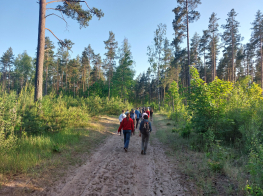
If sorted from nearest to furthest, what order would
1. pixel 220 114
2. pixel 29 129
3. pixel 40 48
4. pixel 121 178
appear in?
pixel 121 178 < pixel 29 129 < pixel 220 114 < pixel 40 48

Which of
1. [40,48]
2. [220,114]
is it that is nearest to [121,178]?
[220,114]

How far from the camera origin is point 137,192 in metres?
3.59

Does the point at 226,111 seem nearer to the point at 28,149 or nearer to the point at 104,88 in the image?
the point at 28,149

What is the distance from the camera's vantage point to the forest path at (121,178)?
11.7 ft

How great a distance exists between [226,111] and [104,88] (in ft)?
130

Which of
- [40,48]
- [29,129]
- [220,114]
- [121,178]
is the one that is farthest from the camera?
[40,48]

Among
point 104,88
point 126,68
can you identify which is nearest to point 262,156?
point 126,68

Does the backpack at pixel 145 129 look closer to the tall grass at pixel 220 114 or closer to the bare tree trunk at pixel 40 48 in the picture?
the tall grass at pixel 220 114

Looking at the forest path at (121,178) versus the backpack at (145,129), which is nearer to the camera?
the forest path at (121,178)

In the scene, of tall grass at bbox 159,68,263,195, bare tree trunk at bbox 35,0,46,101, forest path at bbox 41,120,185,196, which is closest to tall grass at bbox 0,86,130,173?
bare tree trunk at bbox 35,0,46,101

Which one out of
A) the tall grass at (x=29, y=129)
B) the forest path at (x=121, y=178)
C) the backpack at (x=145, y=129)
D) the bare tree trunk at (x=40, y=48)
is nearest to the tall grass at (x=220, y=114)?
the backpack at (x=145, y=129)

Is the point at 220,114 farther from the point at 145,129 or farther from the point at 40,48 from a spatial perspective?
the point at 40,48

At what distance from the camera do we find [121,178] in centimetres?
426

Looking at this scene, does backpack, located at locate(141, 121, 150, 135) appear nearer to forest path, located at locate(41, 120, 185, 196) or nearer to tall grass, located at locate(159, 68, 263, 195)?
forest path, located at locate(41, 120, 185, 196)
